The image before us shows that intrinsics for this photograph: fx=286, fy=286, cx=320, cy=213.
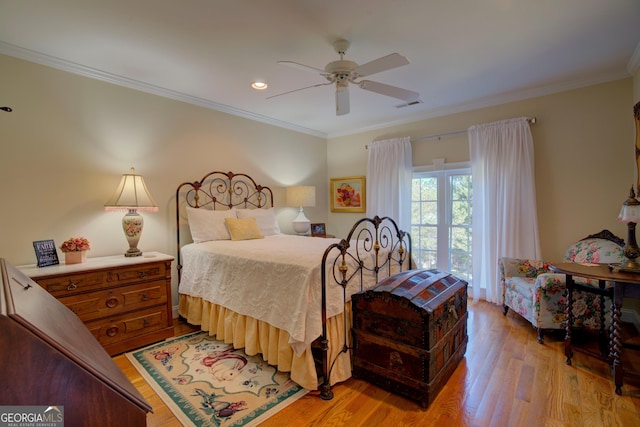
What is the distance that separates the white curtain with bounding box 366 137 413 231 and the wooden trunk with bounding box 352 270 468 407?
2276 mm

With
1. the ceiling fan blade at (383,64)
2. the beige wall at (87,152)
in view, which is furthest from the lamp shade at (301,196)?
the ceiling fan blade at (383,64)

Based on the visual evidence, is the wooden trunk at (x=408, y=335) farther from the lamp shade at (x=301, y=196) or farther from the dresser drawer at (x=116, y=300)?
the lamp shade at (x=301, y=196)

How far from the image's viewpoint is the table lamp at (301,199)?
4.60 m

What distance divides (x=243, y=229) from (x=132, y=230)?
114 centimetres

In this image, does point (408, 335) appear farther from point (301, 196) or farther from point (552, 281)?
point (301, 196)

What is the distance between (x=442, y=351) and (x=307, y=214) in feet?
11.5

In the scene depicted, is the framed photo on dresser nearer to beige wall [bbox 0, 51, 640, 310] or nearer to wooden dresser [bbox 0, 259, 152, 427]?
beige wall [bbox 0, 51, 640, 310]

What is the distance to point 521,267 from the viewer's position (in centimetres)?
328

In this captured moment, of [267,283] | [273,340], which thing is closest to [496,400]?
[273,340]

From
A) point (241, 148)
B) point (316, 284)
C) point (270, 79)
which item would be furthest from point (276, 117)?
point (316, 284)

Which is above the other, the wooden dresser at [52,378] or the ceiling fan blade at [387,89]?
the ceiling fan blade at [387,89]

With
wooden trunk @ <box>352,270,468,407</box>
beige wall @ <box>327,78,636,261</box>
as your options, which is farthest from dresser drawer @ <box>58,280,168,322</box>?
beige wall @ <box>327,78,636,261</box>

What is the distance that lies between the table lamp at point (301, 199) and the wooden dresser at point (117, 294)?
217 centimetres

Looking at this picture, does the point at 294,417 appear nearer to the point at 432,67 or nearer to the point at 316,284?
the point at 316,284
